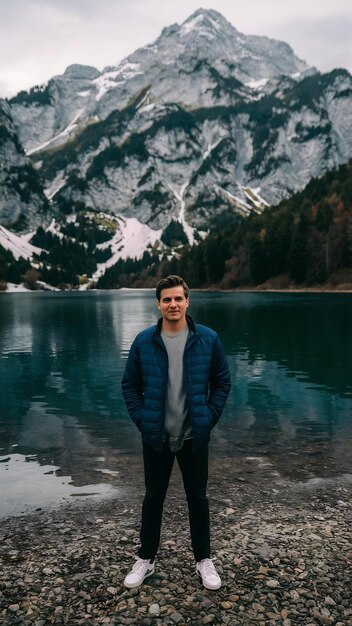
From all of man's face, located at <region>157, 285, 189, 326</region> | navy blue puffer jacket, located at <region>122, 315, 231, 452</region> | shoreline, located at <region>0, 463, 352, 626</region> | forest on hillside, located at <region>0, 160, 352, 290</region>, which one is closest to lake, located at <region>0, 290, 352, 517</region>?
shoreline, located at <region>0, 463, 352, 626</region>

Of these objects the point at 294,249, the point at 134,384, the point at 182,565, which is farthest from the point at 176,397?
the point at 294,249

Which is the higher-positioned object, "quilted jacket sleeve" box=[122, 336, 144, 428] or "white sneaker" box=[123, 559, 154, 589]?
"quilted jacket sleeve" box=[122, 336, 144, 428]

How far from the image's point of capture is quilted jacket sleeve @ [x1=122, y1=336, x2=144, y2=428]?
27.0 feet

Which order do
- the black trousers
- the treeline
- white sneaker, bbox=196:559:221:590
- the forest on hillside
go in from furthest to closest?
the treeline, the forest on hillside, the black trousers, white sneaker, bbox=196:559:221:590

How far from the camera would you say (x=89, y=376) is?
1400 inches

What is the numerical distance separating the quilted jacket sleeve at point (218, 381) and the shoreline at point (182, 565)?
3.02 m

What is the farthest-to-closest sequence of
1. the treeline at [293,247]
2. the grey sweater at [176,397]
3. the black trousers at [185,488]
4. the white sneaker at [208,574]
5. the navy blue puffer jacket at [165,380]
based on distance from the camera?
1. the treeline at [293,247]
2. the black trousers at [185,488]
3. the grey sweater at [176,397]
4. the navy blue puffer jacket at [165,380]
5. the white sneaker at [208,574]

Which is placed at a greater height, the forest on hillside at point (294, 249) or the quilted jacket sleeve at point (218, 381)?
the forest on hillside at point (294, 249)

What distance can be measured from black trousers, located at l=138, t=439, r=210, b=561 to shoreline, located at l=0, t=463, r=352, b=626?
57cm

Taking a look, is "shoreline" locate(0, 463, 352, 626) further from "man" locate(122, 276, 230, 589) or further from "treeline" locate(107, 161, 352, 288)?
"treeline" locate(107, 161, 352, 288)

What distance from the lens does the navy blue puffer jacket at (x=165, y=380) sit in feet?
26.1

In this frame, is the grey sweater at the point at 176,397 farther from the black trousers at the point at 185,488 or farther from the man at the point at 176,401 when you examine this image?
the black trousers at the point at 185,488

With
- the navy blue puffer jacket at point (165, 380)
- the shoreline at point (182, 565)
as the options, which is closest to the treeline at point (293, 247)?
the shoreline at point (182, 565)

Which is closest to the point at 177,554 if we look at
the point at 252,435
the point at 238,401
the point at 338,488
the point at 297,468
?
the point at 338,488
